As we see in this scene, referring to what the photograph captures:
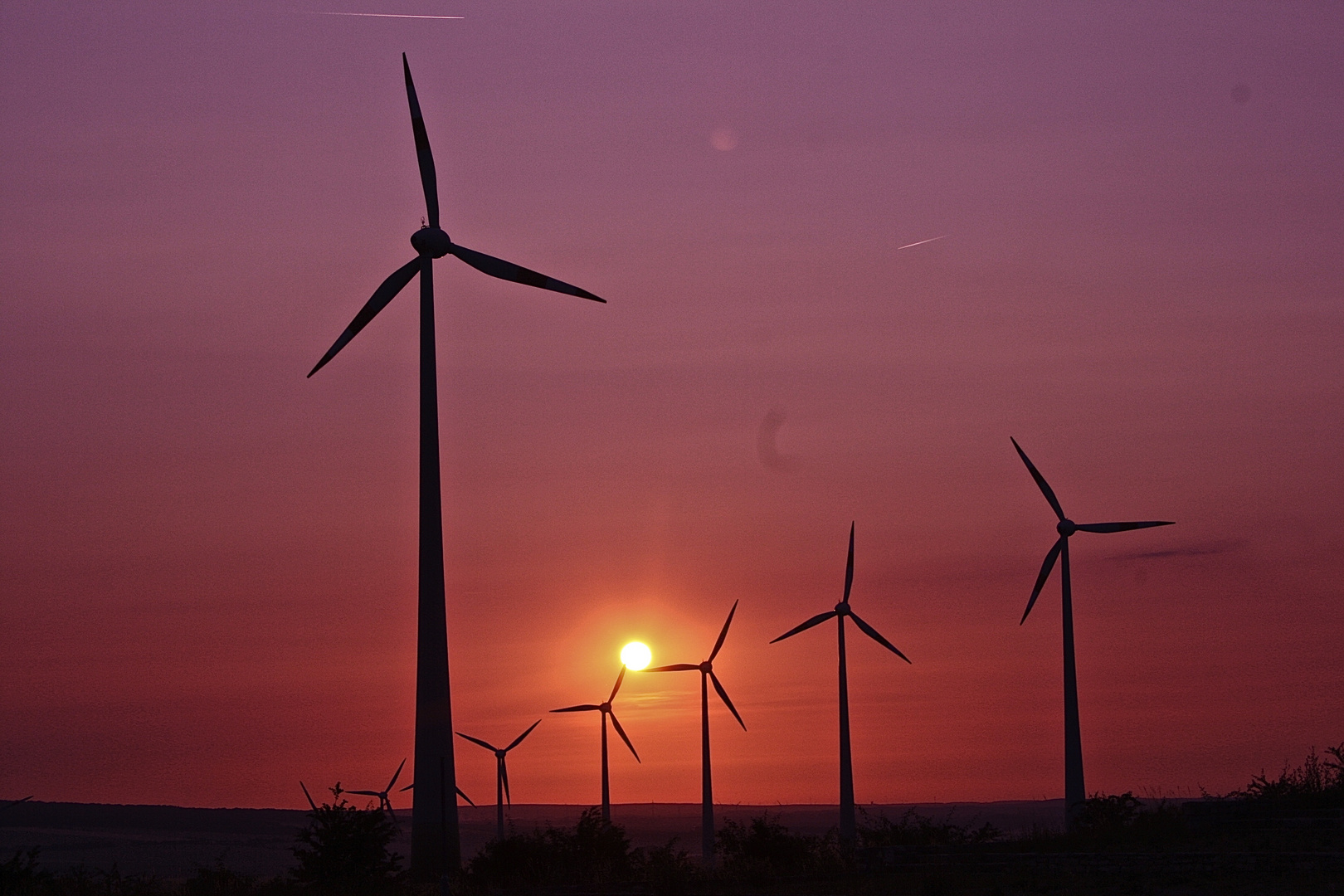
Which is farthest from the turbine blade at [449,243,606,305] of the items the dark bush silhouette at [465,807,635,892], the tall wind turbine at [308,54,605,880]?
the dark bush silhouette at [465,807,635,892]

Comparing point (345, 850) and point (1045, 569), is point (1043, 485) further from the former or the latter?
point (345, 850)

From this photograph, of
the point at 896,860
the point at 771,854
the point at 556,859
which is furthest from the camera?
the point at 771,854

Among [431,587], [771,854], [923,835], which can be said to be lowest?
[771,854]

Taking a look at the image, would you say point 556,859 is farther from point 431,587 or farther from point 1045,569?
point 1045,569

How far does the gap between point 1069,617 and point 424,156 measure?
43391 millimetres

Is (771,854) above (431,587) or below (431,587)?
below

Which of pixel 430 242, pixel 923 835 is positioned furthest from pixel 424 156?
pixel 923 835

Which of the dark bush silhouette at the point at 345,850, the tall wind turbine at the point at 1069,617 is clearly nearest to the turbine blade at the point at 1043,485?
the tall wind turbine at the point at 1069,617

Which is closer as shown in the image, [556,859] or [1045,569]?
[556,859]

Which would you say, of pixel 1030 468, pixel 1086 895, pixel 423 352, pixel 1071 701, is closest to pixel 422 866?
pixel 423 352

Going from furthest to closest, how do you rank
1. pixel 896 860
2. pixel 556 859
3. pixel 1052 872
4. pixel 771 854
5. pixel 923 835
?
1. pixel 771 854
2. pixel 556 859
3. pixel 923 835
4. pixel 896 860
5. pixel 1052 872

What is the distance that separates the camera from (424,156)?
74.1 metres

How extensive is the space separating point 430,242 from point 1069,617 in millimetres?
42065

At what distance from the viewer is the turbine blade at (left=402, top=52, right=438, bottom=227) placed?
239 ft
